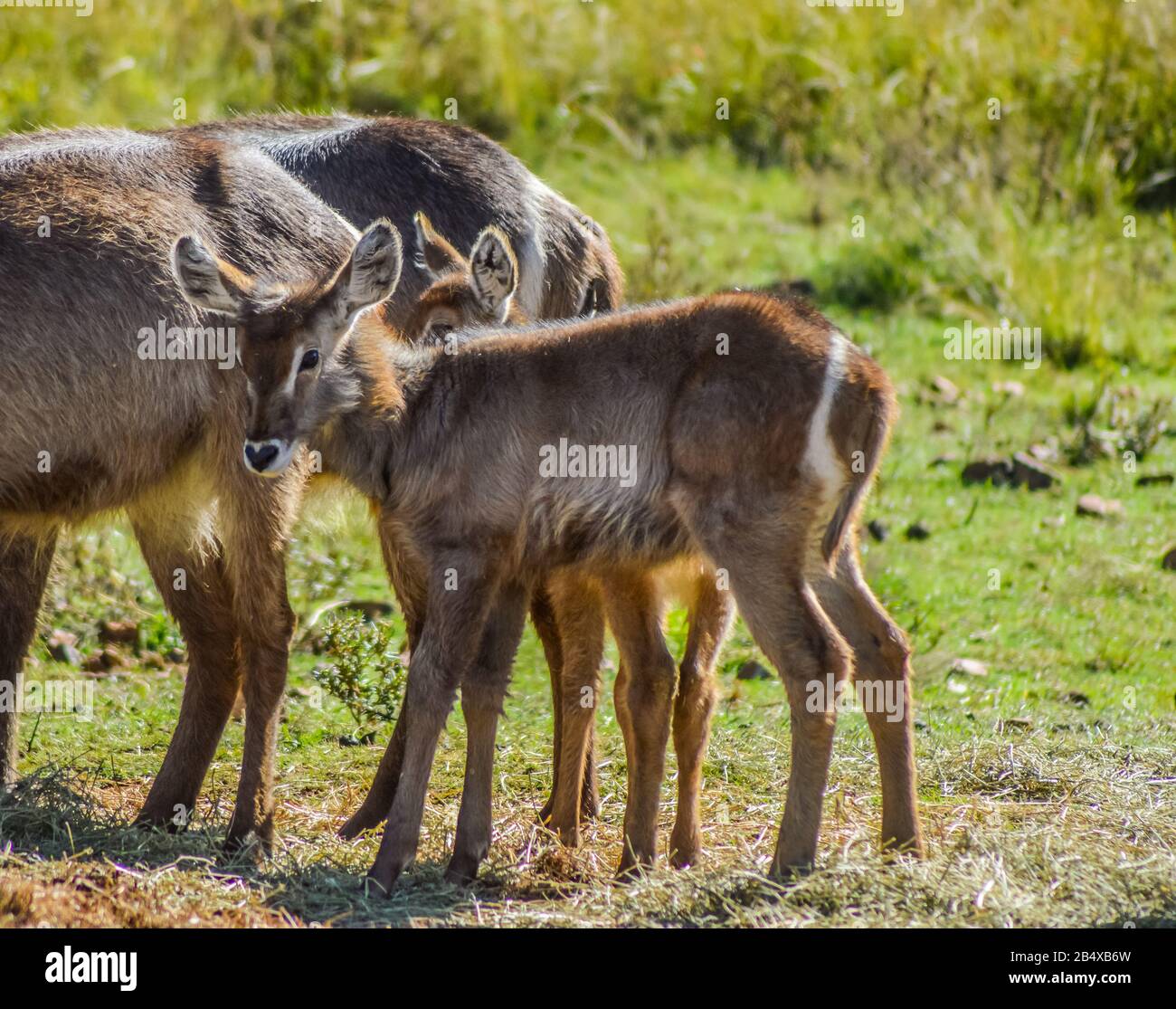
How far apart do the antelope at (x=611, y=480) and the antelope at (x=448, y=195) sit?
2.68 feet

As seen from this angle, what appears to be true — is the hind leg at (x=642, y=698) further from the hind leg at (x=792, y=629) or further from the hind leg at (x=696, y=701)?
the hind leg at (x=792, y=629)

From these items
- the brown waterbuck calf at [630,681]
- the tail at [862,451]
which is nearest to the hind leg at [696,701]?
the brown waterbuck calf at [630,681]

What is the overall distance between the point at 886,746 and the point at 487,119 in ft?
27.4

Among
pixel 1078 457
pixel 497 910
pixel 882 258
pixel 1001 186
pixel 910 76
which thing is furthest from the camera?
pixel 910 76

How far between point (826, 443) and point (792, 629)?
56 cm

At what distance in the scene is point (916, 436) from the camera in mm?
9695

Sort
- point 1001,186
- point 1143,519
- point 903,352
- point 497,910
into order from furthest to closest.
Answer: point 1001,186
point 903,352
point 1143,519
point 497,910

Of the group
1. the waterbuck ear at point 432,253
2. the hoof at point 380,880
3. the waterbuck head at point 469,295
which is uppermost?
the waterbuck ear at point 432,253

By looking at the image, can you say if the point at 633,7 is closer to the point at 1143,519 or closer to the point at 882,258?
the point at 882,258

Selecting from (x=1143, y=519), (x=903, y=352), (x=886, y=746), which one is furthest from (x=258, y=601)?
(x=903, y=352)

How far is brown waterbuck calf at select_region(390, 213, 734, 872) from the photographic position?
573 cm

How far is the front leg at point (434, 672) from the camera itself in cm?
543

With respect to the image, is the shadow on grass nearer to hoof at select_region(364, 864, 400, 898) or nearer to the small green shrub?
hoof at select_region(364, 864, 400, 898)

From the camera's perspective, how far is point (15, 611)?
655 cm
